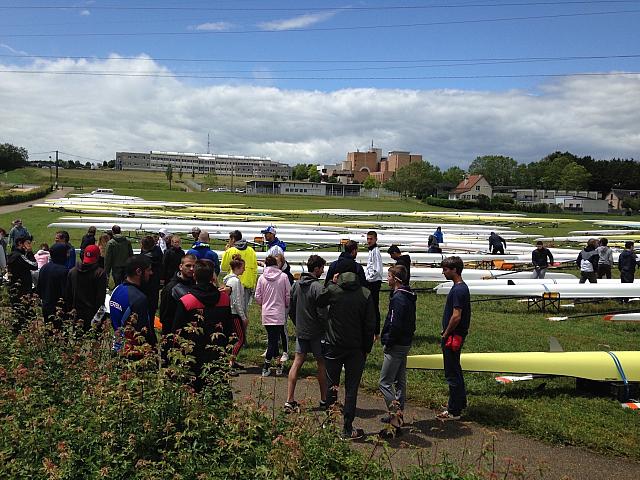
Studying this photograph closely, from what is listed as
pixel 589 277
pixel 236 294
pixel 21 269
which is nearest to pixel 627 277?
pixel 589 277

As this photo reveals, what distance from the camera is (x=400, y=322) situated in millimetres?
6230

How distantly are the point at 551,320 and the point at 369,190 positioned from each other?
13180cm

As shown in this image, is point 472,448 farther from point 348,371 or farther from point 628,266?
point 628,266

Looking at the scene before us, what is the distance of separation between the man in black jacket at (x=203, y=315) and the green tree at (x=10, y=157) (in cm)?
13907

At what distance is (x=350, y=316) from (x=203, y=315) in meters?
1.54

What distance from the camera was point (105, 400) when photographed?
4.27 meters

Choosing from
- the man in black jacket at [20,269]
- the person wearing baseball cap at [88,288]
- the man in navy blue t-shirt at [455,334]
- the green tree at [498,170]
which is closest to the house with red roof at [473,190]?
the green tree at [498,170]

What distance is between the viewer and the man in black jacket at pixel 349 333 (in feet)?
19.2

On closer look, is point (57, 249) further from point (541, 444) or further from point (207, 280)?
point (541, 444)

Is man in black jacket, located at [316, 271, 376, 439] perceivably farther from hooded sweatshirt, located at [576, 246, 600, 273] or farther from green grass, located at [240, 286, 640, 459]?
hooded sweatshirt, located at [576, 246, 600, 273]

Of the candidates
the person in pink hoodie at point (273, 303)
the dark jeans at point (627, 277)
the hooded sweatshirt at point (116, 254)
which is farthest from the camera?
the dark jeans at point (627, 277)

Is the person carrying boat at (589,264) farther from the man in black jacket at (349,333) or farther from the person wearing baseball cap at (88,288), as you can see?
the person wearing baseball cap at (88,288)

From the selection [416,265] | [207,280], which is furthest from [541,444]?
[416,265]

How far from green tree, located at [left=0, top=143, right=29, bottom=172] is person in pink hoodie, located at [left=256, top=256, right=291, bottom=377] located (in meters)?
137
